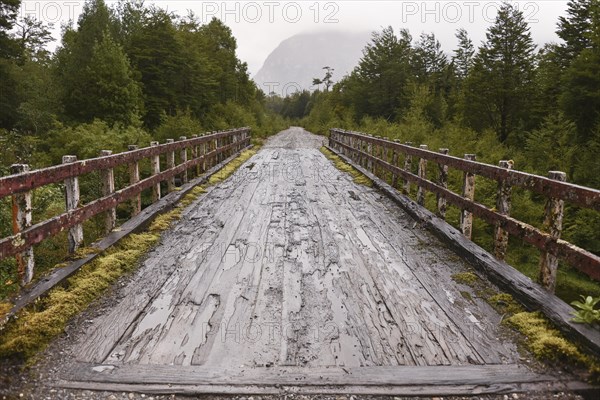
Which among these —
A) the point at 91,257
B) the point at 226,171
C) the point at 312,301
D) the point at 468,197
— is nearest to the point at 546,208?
the point at 468,197

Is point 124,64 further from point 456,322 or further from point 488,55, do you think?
point 456,322

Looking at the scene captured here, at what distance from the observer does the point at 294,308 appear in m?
3.77

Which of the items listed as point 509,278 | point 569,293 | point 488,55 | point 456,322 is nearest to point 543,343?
point 456,322


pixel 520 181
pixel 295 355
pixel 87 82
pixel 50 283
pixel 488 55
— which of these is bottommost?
pixel 295 355

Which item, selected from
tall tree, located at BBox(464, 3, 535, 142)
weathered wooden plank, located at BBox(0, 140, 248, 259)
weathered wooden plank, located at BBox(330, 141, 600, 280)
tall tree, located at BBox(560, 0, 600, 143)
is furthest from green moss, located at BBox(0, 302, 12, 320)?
tall tree, located at BBox(464, 3, 535, 142)

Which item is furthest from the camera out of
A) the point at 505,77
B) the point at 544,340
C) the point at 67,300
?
the point at 505,77

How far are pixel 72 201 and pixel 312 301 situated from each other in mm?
2782

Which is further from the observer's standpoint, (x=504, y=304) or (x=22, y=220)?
(x=504, y=304)

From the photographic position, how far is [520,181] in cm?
454

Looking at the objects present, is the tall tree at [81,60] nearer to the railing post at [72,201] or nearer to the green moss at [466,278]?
the railing post at [72,201]

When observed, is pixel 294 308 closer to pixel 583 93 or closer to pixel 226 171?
pixel 226 171

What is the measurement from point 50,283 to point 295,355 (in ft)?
7.59

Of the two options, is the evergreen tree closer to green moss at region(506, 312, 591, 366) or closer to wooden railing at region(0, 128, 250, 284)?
wooden railing at region(0, 128, 250, 284)

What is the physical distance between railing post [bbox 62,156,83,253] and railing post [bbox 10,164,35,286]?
30.3 inches
